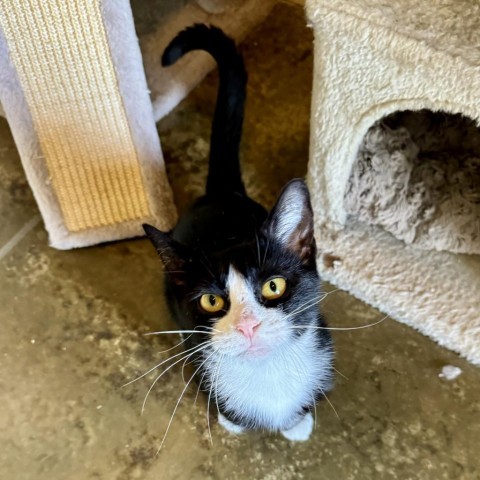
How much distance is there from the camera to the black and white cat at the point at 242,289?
0.96 metres

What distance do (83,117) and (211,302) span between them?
19.2 inches

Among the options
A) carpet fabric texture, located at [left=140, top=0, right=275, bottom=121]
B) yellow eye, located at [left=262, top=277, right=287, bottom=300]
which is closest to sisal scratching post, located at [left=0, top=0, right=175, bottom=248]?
carpet fabric texture, located at [left=140, top=0, right=275, bottom=121]

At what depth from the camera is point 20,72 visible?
1.22m

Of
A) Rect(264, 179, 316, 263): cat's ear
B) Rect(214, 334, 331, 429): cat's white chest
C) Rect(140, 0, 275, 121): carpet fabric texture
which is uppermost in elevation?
Rect(264, 179, 316, 263): cat's ear

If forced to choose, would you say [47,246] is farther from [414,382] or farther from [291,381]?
[414,382]

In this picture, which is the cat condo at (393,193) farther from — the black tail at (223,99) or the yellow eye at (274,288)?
the yellow eye at (274,288)

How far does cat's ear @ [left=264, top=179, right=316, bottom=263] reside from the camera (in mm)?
962

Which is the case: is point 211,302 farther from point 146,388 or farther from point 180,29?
point 180,29

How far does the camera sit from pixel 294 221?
100 cm

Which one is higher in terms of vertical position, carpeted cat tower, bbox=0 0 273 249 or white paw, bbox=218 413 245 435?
carpeted cat tower, bbox=0 0 273 249

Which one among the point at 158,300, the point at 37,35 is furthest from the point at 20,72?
the point at 158,300

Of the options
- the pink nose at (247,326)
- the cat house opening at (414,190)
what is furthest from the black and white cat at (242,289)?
the cat house opening at (414,190)

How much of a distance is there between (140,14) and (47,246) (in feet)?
1.99

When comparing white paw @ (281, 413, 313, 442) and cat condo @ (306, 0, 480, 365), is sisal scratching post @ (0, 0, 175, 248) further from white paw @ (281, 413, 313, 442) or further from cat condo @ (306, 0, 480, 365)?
white paw @ (281, 413, 313, 442)
